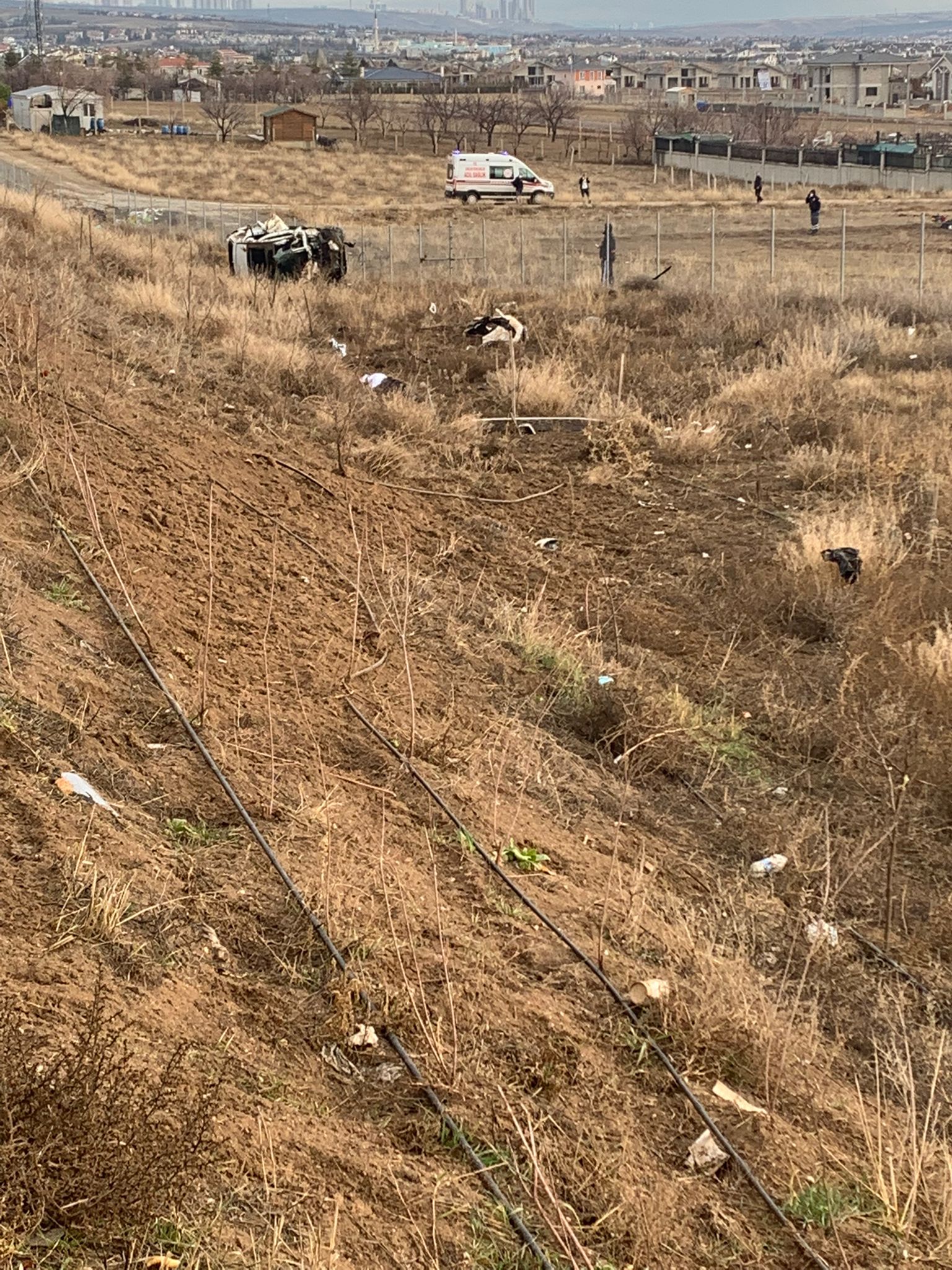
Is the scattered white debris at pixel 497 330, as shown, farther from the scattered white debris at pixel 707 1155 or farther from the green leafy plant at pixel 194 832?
the scattered white debris at pixel 707 1155

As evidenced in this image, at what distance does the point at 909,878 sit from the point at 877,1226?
9.28 feet

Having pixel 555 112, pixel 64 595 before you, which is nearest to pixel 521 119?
pixel 555 112

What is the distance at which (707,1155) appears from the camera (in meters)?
4.48

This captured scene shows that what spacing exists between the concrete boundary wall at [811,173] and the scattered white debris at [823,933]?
54457mm

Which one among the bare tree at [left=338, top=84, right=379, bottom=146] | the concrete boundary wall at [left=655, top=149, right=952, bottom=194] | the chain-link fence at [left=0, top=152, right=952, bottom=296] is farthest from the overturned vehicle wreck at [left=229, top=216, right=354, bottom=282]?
the bare tree at [left=338, top=84, right=379, bottom=146]

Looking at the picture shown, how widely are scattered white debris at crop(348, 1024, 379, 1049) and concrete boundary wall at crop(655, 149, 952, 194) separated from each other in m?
56.4

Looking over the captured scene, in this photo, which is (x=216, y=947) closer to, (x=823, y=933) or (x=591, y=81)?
(x=823, y=933)

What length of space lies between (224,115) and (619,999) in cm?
8511

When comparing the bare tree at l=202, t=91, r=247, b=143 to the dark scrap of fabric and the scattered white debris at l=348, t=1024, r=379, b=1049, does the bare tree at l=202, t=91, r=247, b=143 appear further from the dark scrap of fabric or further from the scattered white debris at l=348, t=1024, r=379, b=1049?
the scattered white debris at l=348, t=1024, r=379, b=1049

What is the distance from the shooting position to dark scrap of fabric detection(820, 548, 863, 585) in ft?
33.8

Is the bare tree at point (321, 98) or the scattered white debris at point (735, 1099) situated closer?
the scattered white debris at point (735, 1099)

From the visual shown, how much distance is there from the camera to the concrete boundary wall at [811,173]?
5612 centimetres

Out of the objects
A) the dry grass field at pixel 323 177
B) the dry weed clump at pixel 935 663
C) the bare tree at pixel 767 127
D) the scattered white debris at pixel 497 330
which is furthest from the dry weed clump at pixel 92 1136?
the bare tree at pixel 767 127

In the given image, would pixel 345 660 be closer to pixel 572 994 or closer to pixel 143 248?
pixel 572 994
